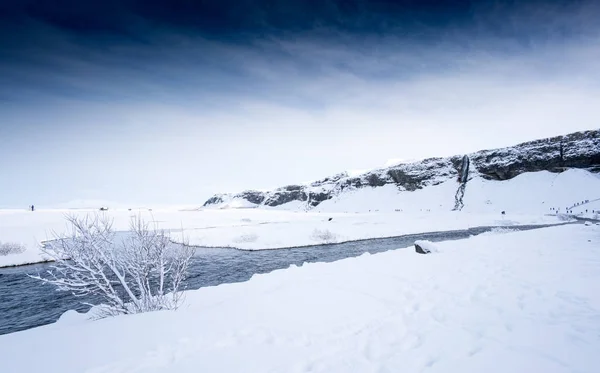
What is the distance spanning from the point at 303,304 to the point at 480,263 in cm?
887

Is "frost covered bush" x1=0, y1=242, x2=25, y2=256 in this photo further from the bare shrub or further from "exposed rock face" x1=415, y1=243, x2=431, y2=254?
"exposed rock face" x1=415, y1=243, x2=431, y2=254

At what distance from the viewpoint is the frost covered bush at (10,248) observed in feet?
78.9

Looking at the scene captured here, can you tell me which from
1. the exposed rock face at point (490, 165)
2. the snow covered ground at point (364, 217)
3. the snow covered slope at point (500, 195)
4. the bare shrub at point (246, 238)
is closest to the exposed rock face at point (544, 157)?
the exposed rock face at point (490, 165)

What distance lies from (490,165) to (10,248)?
10792 centimetres

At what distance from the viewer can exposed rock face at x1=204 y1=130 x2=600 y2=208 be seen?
244 feet

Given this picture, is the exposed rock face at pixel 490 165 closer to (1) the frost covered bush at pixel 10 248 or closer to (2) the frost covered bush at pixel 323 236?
(2) the frost covered bush at pixel 323 236

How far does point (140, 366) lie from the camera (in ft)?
16.0

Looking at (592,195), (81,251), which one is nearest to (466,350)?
(81,251)

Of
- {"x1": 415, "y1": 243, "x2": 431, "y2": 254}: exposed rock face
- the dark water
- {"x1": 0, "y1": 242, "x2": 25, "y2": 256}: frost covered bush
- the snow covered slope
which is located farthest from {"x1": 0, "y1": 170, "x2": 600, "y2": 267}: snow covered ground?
{"x1": 415, "y1": 243, "x2": 431, "y2": 254}: exposed rock face

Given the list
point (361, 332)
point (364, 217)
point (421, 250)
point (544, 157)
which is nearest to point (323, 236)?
point (421, 250)

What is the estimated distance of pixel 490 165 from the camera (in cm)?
8862

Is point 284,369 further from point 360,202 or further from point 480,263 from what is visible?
point 360,202

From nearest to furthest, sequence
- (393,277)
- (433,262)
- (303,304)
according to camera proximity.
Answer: (303,304)
(393,277)
(433,262)

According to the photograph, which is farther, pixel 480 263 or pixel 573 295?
pixel 480 263
